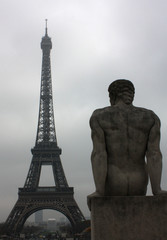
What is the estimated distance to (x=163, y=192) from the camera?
17.2ft

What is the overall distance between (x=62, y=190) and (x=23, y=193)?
8958 mm

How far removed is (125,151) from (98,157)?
0.47 m

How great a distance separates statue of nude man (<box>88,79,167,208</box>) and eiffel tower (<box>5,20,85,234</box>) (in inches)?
2702

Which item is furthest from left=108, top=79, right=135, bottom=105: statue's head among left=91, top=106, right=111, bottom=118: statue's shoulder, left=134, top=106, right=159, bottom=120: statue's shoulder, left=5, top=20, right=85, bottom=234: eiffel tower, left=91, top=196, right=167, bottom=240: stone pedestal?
left=5, top=20, right=85, bottom=234: eiffel tower

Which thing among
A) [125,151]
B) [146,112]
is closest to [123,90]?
[146,112]

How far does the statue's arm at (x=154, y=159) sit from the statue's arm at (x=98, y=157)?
29.4 inches

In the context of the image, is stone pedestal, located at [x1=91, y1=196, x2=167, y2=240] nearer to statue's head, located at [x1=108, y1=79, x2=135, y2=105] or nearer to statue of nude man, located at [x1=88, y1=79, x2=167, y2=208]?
statue of nude man, located at [x1=88, y1=79, x2=167, y2=208]

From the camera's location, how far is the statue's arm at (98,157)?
5293 mm

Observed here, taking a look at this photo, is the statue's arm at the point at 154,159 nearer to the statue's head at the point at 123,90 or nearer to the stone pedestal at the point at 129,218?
the stone pedestal at the point at 129,218

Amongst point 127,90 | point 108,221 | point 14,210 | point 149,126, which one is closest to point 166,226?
point 108,221

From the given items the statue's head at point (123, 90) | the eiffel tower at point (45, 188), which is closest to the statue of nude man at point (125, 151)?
the statue's head at point (123, 90)

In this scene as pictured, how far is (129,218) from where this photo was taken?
4.93 metres

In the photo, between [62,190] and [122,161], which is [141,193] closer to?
[122,161]

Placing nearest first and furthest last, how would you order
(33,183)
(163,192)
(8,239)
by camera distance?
1. (163,192)
2. (8,239)
3. (33,183)
